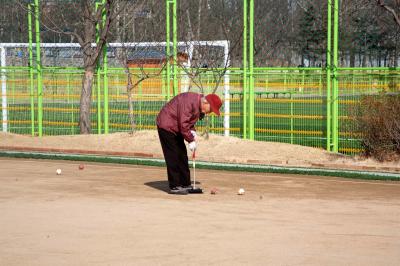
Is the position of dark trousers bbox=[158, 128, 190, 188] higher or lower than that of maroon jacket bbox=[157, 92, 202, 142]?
lower

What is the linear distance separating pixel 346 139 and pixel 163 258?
1095 centimetres

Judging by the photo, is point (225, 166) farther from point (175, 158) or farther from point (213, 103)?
point (213, 103)

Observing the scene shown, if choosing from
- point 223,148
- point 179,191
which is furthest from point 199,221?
point 223,148

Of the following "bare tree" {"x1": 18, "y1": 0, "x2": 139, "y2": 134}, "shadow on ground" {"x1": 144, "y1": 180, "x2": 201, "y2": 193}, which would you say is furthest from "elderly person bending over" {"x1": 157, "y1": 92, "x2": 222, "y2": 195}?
"bare tree" {"x1": 18, "y1": 0, "x2": 139, "y2": 134}

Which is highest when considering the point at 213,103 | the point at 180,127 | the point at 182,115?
the point at 213,103

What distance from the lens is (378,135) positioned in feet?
57.2

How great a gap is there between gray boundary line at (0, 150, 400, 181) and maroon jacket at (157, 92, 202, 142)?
3811 millimetres

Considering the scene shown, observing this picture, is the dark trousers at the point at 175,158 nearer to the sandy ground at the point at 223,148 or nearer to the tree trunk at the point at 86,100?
the sandy ground at the point at 223,148

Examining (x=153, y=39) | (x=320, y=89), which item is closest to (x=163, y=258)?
(x=320, y=89)

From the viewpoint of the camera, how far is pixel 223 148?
19.9m

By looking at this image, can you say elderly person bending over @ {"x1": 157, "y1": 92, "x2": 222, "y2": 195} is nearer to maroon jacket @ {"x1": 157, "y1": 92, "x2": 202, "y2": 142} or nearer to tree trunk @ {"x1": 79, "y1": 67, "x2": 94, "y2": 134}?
maroon jacket @ {"x1": 157, "y1": 92, "x2": 202, "y2": 142}

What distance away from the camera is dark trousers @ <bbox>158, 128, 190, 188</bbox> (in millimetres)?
13672

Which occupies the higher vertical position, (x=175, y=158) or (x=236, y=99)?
(x=236, y=99)

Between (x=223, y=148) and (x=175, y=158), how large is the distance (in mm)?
6258
